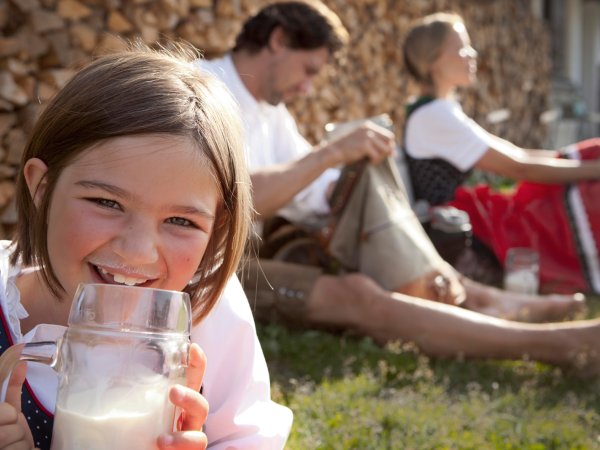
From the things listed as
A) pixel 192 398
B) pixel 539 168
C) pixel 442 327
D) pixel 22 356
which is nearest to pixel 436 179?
pixel 539 168

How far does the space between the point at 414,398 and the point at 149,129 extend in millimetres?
1436

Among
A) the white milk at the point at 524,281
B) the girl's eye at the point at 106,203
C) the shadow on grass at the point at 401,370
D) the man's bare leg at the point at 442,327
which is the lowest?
the white milk at the point at 524,281

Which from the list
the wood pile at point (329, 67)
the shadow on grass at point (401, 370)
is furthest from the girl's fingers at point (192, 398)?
the shadow on grass at point (401, 370)

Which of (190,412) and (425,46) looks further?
(425,46)

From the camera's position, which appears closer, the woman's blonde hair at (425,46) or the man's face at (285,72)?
the man's face at (285,72)

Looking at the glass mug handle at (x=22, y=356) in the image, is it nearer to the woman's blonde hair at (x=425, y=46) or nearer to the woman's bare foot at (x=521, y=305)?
the woman's bare foot at (x=521, y=305)

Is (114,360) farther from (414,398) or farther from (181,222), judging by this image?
(414,398)

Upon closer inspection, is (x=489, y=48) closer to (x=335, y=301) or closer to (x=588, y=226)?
(x=588, y=226)

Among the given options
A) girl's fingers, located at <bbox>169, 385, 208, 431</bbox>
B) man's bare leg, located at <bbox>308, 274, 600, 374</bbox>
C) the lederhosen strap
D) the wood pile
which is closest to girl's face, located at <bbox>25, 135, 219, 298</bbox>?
girl's fingers, located at <bbox>169, 385, 208, 431</bbox>

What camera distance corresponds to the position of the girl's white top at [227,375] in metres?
1.38

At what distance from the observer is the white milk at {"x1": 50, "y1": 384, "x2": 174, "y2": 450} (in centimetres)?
109

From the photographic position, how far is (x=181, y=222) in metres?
1.34

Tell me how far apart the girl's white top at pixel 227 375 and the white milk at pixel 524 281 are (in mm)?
2637

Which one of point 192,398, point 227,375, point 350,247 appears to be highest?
point 192,398
